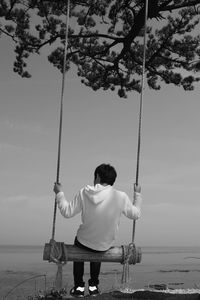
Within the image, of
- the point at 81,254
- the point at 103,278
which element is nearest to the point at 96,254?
the point at 81,254

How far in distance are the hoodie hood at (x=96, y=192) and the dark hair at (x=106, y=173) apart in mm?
73

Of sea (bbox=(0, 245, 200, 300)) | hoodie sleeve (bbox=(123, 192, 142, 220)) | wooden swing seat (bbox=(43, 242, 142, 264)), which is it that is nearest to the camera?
wooden swing seat (bbox=(43, 242, 142, 264))

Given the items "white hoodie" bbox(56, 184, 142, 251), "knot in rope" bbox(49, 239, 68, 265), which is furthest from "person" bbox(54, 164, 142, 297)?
"knot in rope" bbox(49, 239, 68, 265)

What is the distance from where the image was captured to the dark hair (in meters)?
5.57

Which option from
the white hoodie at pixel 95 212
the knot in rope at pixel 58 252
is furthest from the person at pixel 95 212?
the knot in rope at pixel 58 252

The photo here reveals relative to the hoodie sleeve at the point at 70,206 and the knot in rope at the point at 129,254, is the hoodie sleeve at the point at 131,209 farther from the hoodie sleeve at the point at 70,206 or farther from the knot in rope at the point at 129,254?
the hoodie sleeve at the point at 70,206

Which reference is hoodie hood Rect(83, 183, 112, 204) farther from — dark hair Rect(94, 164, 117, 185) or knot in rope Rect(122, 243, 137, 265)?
knot in rope Rect(122, 243, 137, 265)

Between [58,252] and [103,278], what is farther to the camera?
[103,278]

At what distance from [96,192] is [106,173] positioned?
21cm

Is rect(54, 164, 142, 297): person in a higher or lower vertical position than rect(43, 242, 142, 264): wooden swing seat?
higher

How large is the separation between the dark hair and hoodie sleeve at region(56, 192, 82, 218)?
284 millimetres

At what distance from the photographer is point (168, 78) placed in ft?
36.6

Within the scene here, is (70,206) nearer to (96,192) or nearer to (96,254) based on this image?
(96,192)

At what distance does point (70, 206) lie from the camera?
5.52m
